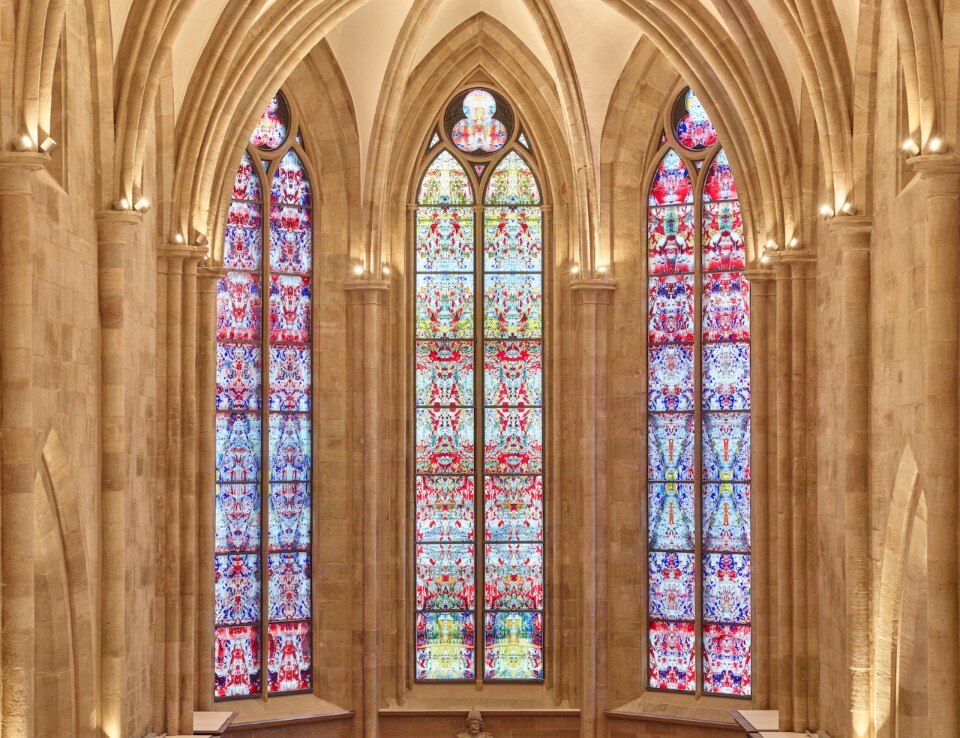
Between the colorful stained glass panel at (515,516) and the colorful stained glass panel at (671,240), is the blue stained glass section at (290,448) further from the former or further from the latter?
the colorful stained glass panel at (671,240)

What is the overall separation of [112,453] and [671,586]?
7.64m

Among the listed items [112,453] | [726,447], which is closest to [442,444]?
[726,447]

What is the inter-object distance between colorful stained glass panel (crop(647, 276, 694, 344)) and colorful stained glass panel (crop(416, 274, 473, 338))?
225 cm

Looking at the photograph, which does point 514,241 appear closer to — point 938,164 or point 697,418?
point 697,418

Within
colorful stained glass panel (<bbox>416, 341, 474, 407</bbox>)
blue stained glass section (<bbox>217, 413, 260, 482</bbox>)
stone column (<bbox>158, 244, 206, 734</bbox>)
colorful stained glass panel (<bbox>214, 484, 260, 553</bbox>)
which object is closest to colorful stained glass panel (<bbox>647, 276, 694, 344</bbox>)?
colorful stained glass panel (<bbox>416, 341, 474, 407</bbox>)

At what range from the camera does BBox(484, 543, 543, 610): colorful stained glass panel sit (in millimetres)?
19062

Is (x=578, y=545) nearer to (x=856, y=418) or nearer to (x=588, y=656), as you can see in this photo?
(x=588, y=656)

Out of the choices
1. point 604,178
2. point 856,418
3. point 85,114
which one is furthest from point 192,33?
point 856,418

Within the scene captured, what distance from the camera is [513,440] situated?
19250 millimetres

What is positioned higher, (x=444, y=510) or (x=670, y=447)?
(x=670, y=447)

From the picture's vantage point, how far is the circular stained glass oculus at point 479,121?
19.5m

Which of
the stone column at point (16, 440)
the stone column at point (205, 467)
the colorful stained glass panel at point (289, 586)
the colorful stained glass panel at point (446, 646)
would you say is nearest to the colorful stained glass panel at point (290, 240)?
the stone column at point (205, 467)

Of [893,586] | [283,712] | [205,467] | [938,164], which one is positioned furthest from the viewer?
[283,712]

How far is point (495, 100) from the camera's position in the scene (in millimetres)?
19469
